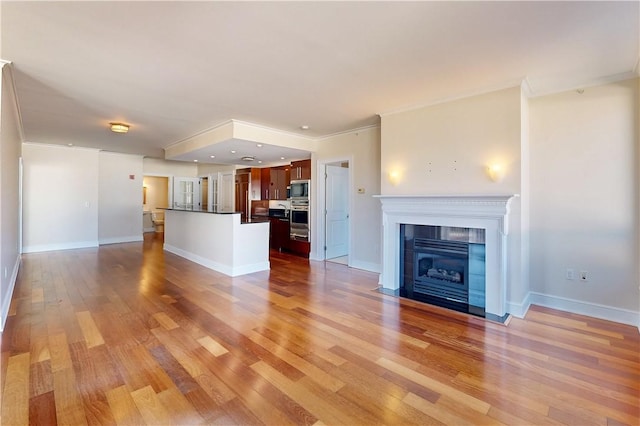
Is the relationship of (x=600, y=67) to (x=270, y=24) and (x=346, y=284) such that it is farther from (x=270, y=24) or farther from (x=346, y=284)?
(x=346, y=284)

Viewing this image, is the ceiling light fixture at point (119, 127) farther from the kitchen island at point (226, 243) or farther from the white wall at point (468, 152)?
the white wall at point (468, 152)

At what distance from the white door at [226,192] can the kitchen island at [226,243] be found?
2.87 m

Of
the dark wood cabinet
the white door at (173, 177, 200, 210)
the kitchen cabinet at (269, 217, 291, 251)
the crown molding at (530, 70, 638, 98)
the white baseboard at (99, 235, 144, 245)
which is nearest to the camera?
the crown molding at (530, 70, 638, 98)

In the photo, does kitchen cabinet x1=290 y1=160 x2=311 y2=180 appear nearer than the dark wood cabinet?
Yes

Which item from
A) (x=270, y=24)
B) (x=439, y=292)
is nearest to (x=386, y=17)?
(x=270, y=24)

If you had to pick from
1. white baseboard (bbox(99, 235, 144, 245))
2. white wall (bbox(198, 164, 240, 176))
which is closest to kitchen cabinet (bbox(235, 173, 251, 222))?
white wall (bbox(198, 164, 240, 176))

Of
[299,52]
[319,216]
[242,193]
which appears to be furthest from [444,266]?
[242,193]

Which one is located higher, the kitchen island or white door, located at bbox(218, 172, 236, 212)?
white door, located at bbox(218, 172, 236, 212)

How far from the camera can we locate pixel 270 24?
88.9 inches

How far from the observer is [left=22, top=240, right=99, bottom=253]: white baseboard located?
22.5 ft

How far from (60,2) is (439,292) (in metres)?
4.63

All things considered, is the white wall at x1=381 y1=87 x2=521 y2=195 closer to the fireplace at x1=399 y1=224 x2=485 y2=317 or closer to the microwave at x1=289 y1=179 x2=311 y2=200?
the fireplace at x1=399 y1=224 x2=485 y2=317

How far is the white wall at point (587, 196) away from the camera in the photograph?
3139mm

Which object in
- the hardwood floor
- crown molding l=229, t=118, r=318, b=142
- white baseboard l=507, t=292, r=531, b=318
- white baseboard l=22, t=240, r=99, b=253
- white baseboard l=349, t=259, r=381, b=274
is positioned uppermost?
crown molding l=229, t=118, r=318, b=142
